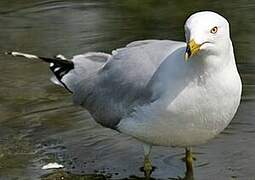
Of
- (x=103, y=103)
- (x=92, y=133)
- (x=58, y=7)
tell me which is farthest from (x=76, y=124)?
(x=58, y=7)

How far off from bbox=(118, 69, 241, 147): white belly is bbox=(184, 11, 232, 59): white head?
0.32m

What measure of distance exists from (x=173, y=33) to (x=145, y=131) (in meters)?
3.69

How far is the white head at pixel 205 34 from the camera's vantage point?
4801mm

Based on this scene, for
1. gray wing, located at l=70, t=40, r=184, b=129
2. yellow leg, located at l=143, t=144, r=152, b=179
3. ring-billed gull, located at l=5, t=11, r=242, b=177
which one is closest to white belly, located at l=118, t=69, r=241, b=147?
ring-billed gull, located at l=5, t=11, r=242, b=177

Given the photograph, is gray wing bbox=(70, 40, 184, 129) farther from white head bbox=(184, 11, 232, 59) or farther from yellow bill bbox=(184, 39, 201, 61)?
yellow bill bbox=(184, 39, 201, 61)

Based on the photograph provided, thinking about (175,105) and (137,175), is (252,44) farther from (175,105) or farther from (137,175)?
(175,105)

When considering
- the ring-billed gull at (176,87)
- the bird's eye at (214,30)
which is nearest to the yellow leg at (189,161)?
the ring-billed gull at (176,87)

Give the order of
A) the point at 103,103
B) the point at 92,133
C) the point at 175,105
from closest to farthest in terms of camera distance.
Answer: the point at 175,105
the point at 103,103
the point at 92,133

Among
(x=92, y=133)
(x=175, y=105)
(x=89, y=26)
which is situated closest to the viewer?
(x=175, y=105)

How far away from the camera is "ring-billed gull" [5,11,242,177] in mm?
4988

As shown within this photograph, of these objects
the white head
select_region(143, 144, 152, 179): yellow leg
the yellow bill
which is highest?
the white head

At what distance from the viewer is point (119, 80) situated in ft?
19.1

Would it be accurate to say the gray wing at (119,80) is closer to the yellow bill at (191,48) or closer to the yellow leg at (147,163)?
the yellow leg at (147,163)

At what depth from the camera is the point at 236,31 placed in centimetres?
898
